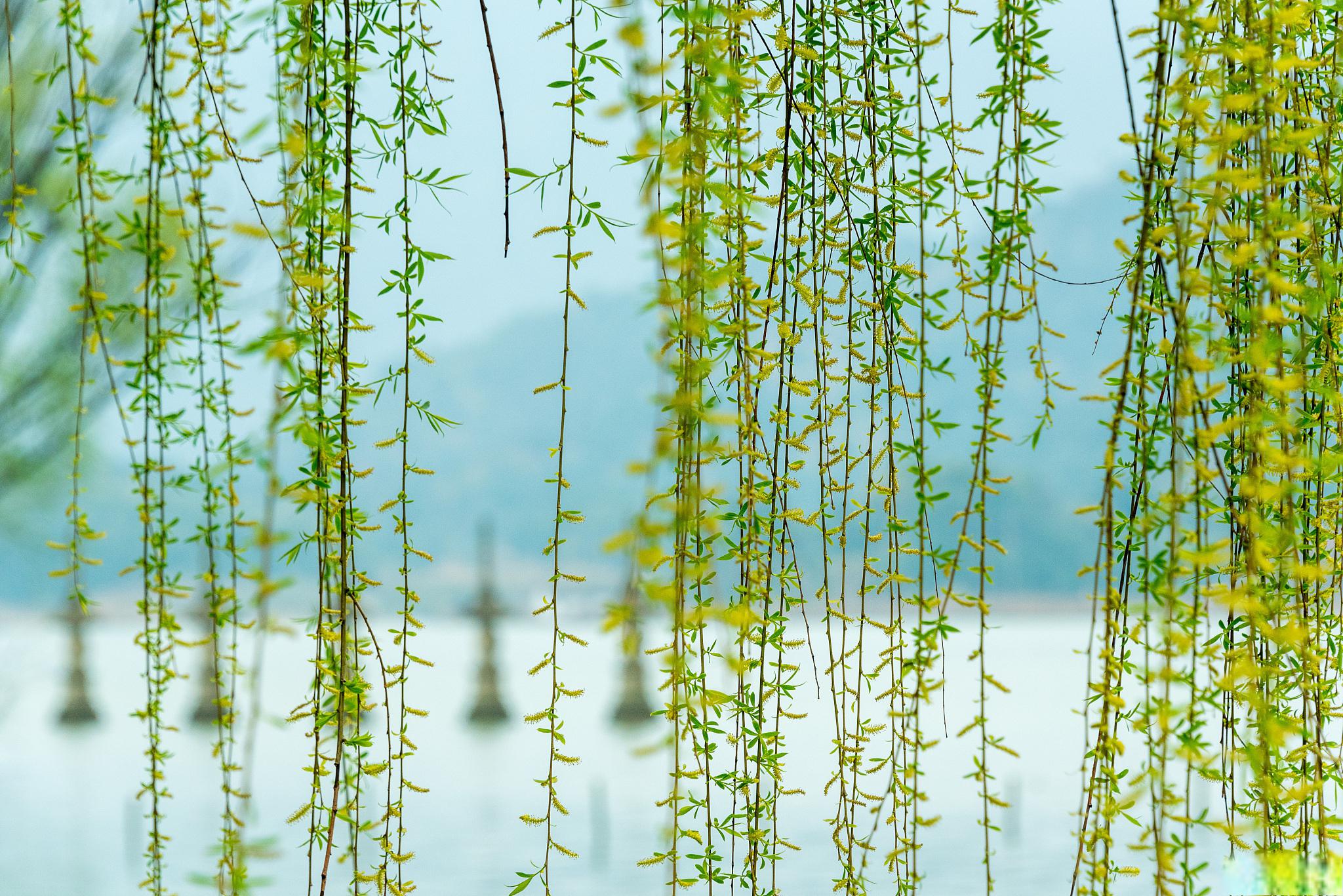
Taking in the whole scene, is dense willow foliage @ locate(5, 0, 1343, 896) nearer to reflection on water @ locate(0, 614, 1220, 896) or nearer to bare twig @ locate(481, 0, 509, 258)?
bare twig @ locate(481, 0, 509, 258)

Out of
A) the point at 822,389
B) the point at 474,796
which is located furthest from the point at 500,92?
the point at 474,796

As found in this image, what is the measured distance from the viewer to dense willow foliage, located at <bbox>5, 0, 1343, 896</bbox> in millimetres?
802

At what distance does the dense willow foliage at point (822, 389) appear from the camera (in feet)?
2.63

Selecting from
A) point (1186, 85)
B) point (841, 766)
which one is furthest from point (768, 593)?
point (1186, 85)

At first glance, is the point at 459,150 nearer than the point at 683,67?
No

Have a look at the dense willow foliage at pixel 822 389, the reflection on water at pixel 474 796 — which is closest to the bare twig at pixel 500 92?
the dense willow foliage at pixel 822 389

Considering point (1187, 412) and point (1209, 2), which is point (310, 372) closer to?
point (1187, 412)

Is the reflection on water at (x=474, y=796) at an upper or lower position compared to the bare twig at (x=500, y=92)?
upper

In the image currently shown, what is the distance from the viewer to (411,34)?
1059 millimetres

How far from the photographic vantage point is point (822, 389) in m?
1.04

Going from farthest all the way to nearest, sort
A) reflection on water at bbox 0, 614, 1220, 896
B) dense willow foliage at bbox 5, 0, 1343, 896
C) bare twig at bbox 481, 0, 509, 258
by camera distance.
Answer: reflection on water at bbox 0, 614, 1220, 896
bare twig at bbox 481, 0, 509, 258
dense willow foliage at bbox 5, 0, 1343, 896

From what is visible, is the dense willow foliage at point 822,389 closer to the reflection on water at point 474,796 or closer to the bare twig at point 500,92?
the bare twig at point 500,92

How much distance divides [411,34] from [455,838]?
505 inches

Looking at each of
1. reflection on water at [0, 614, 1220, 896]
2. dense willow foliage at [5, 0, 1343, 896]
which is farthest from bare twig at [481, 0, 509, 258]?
reflection on water at [0, 614, 1220, 896]
